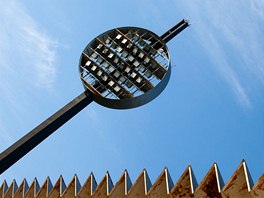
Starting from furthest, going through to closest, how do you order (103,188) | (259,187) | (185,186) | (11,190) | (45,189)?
(11,190) → (45,189) → (103,188) → (185,186) → (259,187)

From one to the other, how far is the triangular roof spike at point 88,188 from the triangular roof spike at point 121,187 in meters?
1.06

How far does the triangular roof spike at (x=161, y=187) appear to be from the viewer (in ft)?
48.6

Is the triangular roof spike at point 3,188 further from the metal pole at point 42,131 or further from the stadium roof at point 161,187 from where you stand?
the stadium roof at point 161,187

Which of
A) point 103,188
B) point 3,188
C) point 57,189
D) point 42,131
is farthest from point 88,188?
point 42,131

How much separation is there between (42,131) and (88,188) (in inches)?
295

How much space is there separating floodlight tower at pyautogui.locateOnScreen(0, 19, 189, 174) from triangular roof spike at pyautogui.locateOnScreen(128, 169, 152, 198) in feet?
27.6

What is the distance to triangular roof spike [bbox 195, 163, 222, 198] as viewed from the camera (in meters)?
13.8

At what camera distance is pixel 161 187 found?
1498 cm

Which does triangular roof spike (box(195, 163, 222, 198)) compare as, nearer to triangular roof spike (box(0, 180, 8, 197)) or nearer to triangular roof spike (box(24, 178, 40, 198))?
triangular roof spike (box(24, 178, 40, 198))

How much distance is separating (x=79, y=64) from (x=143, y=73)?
12.9 ft

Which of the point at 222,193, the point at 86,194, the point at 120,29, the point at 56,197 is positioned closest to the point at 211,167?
the point at 222,193

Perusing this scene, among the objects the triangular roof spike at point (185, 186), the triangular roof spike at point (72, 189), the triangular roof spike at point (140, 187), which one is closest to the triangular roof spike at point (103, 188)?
the triangular roof spike at point (140, 187)

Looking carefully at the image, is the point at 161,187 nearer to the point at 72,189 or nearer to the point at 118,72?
the point at 72,189

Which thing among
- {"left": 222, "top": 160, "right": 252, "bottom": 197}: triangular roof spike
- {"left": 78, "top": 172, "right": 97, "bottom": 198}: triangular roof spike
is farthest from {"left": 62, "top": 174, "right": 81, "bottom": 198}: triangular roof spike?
{"left": 222, "top": 160, "right": 252, "bottom": 197}: triangular roof spike
